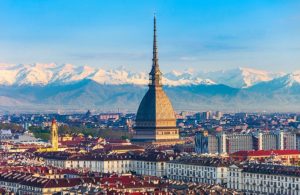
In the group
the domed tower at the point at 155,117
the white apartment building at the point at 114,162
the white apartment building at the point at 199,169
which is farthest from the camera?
the domed tower at the point at 155,117

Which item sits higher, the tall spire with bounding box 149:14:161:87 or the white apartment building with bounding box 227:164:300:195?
the tall spire with bounding box 149:14:161:87

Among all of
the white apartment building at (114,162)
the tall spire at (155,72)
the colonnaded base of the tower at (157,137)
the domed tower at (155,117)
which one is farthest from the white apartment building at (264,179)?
the tall spire at (155,72)

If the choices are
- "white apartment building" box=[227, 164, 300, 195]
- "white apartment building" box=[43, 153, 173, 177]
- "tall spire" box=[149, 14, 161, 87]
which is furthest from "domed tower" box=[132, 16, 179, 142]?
"white apartment building" box=[227, 164, 300, 195]

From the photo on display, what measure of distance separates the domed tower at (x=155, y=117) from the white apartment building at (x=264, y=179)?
59928mm

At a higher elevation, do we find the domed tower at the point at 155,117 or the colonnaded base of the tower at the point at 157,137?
the domed tower at the point at 155,117

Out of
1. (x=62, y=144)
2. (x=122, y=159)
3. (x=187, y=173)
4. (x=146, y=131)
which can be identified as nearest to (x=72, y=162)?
(x=122, y=159)

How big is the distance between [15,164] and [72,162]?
8.23m

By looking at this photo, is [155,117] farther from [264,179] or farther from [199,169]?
[264,179]

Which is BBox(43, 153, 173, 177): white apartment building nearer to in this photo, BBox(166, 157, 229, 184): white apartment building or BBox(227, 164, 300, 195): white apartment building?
BBox(166, 157, 229, 184): white apartment building

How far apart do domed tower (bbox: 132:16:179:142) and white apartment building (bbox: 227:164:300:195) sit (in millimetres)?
59928

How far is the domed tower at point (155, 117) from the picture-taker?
147m

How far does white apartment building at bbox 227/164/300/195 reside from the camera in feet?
257

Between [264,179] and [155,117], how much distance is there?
223 feet

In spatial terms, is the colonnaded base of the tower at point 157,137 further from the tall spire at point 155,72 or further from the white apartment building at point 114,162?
the white apartment building at point 114,162
